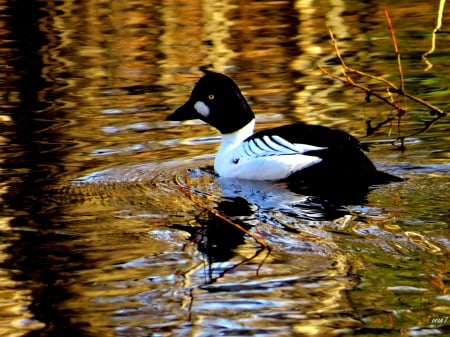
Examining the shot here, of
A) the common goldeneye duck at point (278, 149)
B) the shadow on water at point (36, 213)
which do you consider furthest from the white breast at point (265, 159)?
the shadow on water at point (36, 213)

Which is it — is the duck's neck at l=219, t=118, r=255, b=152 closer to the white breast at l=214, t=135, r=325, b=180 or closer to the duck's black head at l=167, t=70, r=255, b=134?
the duck's black head at l=167, t=70, r=255, b=134

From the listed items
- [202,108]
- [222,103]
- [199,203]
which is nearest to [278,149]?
[222,103]

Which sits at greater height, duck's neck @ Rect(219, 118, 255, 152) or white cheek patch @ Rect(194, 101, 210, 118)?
white cheek patch @ Rect(194, 101, 210, 118)

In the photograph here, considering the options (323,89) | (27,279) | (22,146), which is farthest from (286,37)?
(27,279)

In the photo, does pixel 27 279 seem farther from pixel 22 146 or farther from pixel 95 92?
pixel 95 92

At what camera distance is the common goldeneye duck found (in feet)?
30.8

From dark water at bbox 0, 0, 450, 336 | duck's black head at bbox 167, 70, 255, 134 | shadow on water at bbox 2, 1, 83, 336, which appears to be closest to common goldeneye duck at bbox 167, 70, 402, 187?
duck's black head at bbox 167, 70, 255, 134

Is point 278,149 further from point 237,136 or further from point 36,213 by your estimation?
point 36,213

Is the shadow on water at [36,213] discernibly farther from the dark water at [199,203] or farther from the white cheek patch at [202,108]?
the white cheek patch at [202,108]

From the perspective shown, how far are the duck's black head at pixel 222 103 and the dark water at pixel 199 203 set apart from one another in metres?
0.38

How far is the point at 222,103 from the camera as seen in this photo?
10688 mm

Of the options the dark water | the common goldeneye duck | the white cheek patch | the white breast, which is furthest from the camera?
the white cheek patch

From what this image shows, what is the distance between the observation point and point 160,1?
66.8ft

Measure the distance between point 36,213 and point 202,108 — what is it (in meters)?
2.29
